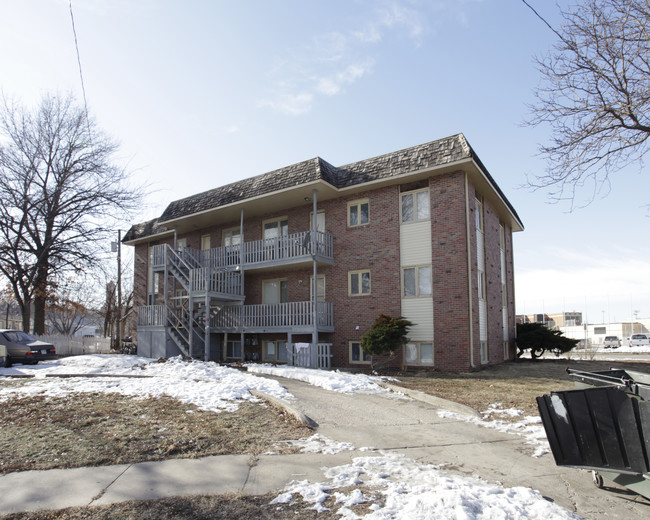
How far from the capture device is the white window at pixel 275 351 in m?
20.0

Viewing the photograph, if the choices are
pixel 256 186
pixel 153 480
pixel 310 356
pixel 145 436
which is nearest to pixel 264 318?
pixel 310 356

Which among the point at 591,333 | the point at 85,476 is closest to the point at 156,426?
the point at 85,476

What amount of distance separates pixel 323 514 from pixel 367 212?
589 inches

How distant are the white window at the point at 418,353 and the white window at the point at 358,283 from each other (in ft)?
8.91

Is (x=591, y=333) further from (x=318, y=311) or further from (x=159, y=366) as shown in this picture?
(x=159, y=366)

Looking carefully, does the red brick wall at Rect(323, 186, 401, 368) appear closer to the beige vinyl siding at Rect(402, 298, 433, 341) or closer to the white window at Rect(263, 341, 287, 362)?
the beige vinyl siding at Rect(402, 298, 433, 341)

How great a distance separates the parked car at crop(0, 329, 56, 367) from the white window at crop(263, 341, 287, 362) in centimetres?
878

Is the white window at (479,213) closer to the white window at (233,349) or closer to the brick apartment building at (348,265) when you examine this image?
the brick apartment building at (348,265)

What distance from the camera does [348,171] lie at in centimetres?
Result: 1844

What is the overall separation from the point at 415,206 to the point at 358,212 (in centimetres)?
248

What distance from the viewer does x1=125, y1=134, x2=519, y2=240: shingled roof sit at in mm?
15867

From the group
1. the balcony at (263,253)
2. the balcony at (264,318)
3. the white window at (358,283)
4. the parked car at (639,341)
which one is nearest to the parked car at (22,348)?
the balcony at (264,318)

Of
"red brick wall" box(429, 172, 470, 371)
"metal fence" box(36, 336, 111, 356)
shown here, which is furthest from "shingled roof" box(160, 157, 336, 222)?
"metal fence" box(36, 336, 111, 356)

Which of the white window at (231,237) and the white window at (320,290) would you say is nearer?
the white window at (320,290)
